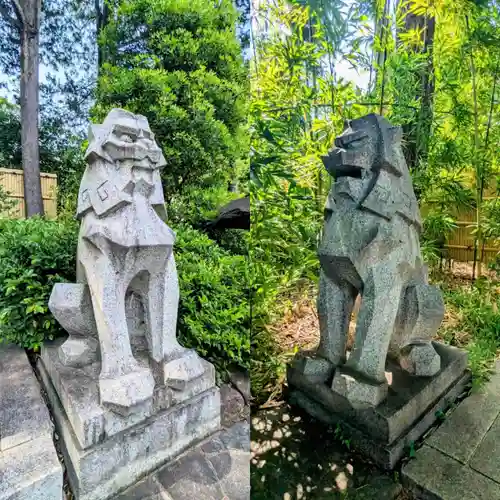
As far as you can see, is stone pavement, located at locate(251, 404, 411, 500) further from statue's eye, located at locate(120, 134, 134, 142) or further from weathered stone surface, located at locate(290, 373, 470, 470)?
statue's eye, located at locate(120, 134, 134, 142)

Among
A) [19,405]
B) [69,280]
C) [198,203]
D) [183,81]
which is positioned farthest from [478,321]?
[183,81]

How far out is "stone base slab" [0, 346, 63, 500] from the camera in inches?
35.2

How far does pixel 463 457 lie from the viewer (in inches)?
28.4

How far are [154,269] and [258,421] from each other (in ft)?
1.77

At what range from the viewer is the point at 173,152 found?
2312mm

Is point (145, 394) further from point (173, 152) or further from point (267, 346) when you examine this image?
point (173, 152)

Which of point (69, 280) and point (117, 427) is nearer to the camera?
point (117, 427)

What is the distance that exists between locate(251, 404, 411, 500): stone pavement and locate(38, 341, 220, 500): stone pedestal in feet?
1.07

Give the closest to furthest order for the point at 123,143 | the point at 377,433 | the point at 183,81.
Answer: the point at 377,433, the point at 123,143, the point at 183,81

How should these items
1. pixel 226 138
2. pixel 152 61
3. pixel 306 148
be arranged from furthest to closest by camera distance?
pixel 226 138, pixel 152 61, pixel 306 148

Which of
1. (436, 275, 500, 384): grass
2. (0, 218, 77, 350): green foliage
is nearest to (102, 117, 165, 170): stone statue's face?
(0, 218, 77, 350): green foliage

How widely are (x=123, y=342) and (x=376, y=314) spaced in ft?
2.42

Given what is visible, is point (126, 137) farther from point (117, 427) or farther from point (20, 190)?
point (20, 190)

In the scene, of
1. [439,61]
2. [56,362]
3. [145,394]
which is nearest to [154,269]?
[145,394]
